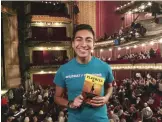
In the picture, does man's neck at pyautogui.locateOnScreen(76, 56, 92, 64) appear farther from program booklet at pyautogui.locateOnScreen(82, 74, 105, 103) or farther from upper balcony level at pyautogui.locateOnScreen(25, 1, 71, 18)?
upper balcony level at pyautogui.locateOnScreen(25, 1, 71, 18)

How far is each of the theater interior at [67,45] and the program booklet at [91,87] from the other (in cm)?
889

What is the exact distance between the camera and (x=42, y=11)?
894 inches

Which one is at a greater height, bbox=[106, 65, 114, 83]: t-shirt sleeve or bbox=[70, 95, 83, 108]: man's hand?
bbox=[106, 65, 114, 83]: t-shirt sleeve

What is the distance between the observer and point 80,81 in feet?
4.62

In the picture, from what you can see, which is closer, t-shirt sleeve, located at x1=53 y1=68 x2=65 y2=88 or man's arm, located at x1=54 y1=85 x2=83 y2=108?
man's arm, located at x1=54 y1=85 x2=83 y2=108

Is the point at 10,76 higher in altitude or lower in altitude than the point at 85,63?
lower

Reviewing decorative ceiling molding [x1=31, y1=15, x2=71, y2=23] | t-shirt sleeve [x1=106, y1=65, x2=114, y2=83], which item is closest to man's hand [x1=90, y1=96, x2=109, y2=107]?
t-shirt sleeve [x1=106, y1=65, x2=114, y2=83]

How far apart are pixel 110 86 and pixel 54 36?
847 inches

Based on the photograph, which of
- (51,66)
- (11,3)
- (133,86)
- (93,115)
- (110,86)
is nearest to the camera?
(93,115)

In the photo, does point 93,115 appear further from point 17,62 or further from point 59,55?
point 59,55

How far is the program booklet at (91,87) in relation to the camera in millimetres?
1322

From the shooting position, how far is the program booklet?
52.1 inches

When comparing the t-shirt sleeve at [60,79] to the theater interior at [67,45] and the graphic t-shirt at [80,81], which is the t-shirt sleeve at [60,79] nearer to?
the graphic t-shirt at [80,81]

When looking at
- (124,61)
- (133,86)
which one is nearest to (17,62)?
(124,61)
